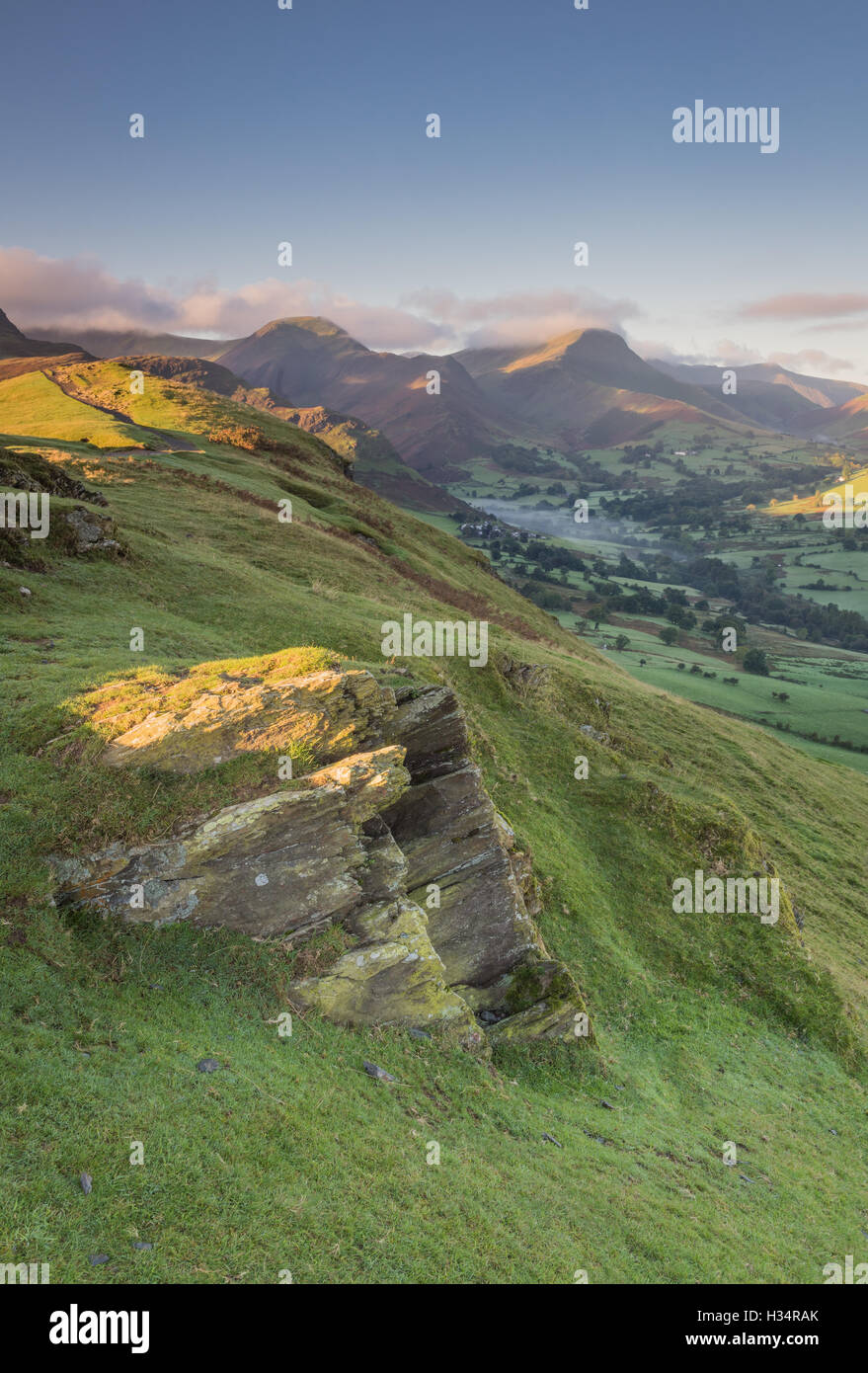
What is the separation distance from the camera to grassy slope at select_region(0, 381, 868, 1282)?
9.87 metres

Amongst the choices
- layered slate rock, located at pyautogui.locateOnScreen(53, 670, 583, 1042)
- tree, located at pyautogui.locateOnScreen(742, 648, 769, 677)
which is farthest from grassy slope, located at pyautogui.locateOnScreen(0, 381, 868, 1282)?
tree, located at pyautogui.locateOnScreen(742, 648, 769, 677)

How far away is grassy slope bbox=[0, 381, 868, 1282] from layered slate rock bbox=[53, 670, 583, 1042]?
71 centimetres

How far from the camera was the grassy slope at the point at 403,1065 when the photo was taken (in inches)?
388

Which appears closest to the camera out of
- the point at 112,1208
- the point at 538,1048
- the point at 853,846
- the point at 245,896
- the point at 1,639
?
the point at 112,1208

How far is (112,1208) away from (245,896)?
6484mm

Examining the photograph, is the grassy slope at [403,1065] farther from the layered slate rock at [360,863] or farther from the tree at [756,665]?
the tree at [756,665]

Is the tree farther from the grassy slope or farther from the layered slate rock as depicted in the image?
the layered slate rock

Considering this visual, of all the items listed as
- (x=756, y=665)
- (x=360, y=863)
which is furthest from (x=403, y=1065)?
(x=756, y=665)

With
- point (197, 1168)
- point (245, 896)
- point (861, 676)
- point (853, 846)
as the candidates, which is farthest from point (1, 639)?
point (861, 676)

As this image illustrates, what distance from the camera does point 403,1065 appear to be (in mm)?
14570

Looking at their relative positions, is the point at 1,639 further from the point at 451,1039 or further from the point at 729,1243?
Result: the point at 729,1243

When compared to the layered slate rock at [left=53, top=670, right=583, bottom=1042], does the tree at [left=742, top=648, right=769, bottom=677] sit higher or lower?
lower
